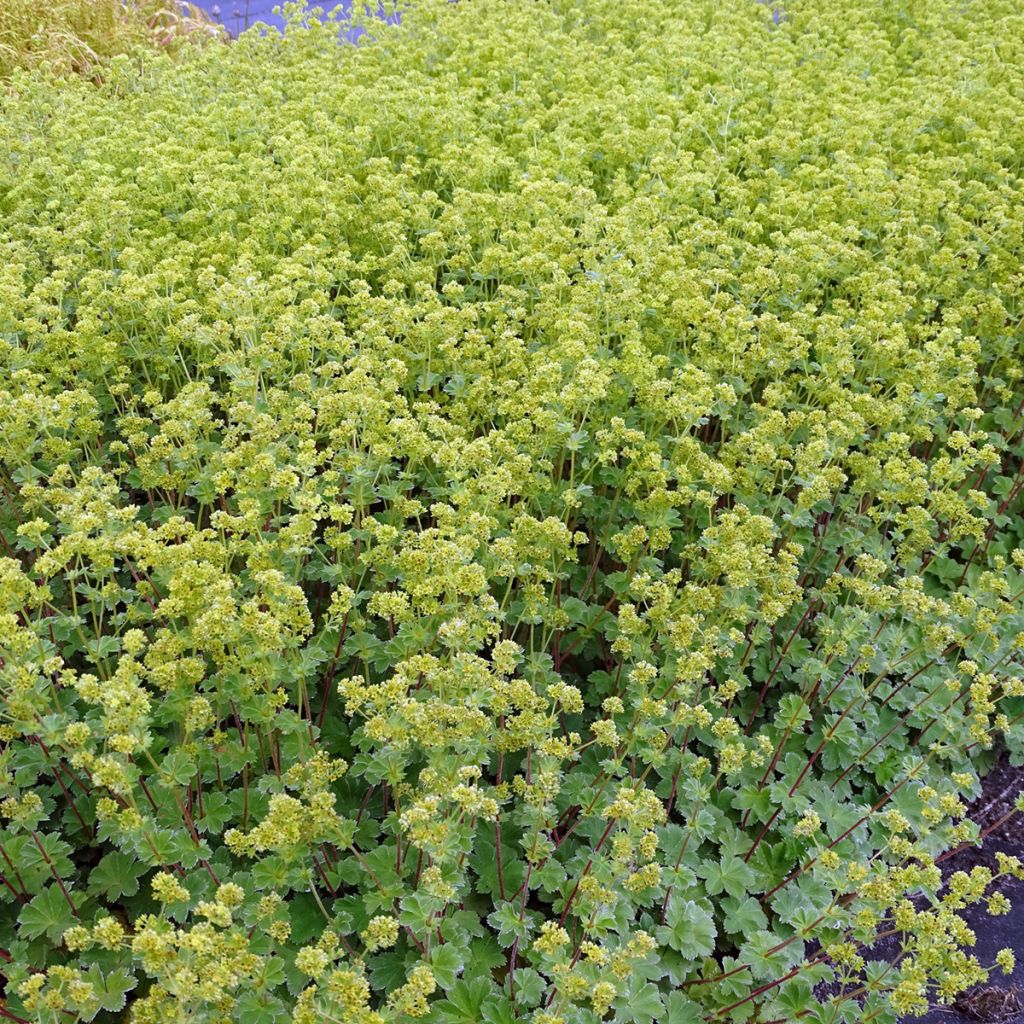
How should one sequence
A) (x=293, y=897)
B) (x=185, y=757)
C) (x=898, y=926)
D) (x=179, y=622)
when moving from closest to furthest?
(x=898, y=926) < (x=185, y=757) < (x=293, y=897) < (x=179, y=622)

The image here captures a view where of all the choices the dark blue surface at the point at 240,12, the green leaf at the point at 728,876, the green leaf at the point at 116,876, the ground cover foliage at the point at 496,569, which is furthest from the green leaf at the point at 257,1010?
the dark blue surface at the point at 240,12

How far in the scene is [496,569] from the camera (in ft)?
11.9

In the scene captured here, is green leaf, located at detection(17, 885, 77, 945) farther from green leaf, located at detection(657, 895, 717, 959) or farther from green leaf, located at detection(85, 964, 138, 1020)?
green leaf, located at detection(657, 895, 717, 959)

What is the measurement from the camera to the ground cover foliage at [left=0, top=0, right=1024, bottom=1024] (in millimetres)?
3051

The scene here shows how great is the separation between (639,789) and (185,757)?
1.59m

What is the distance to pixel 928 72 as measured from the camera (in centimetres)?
826

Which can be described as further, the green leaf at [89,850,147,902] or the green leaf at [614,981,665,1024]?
the green leaf at [89,850,147,902]

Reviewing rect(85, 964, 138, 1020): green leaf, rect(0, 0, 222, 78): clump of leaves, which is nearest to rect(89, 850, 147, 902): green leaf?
rect(85, 964, 138, 1020): green leaf

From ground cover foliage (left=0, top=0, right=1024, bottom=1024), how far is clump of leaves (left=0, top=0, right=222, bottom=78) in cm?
299

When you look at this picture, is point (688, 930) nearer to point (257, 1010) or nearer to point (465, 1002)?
point (465, 1002)

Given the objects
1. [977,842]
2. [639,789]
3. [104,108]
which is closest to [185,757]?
[639,789]

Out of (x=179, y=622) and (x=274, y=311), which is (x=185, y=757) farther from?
(x=274, y=311)

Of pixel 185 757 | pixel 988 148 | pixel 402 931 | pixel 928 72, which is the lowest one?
pixel 402 931

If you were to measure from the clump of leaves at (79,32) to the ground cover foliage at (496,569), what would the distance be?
9.82 ft
